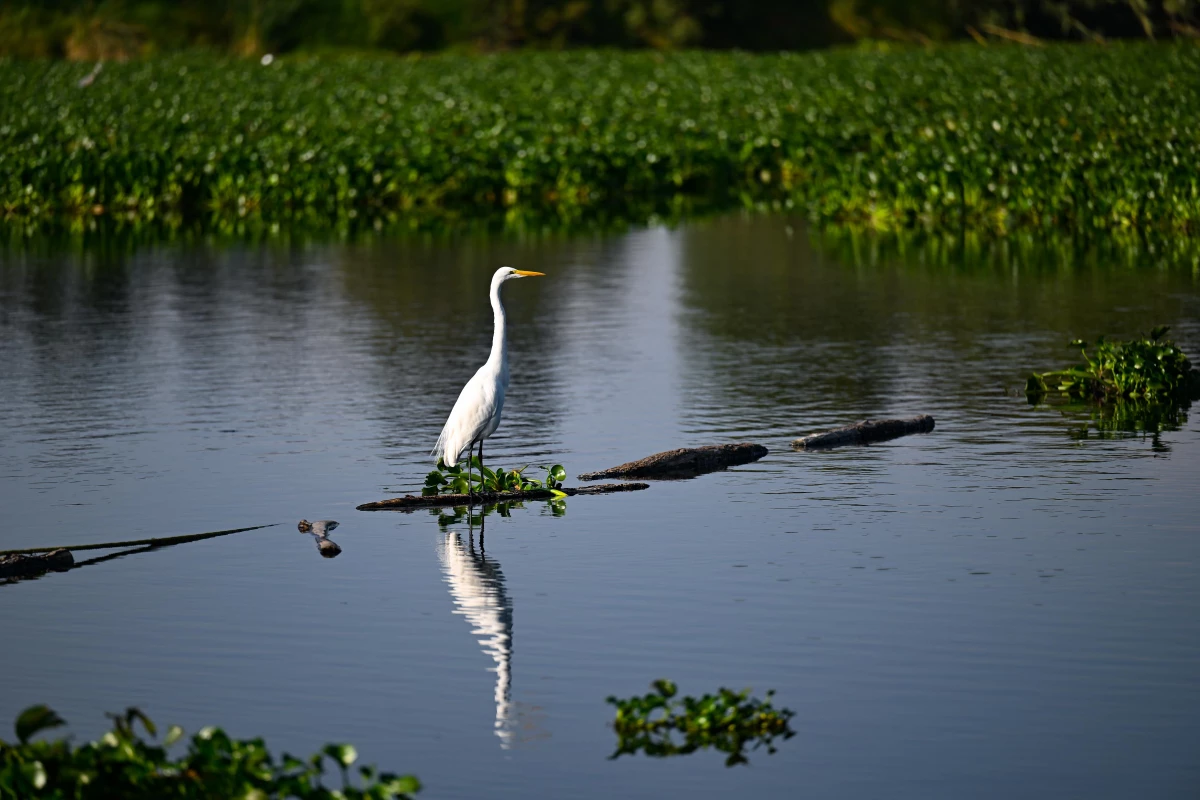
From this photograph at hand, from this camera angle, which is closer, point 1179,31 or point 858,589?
point 858,589

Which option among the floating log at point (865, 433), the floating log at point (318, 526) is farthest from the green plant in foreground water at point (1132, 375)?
the floating log at point (318, 526)

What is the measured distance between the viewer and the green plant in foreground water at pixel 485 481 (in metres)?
11.4

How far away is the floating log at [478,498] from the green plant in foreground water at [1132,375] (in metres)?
4.67

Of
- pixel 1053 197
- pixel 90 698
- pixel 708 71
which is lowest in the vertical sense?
pixel 90 698

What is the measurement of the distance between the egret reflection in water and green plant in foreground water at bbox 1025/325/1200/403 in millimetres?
6158

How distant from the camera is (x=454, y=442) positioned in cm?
1123

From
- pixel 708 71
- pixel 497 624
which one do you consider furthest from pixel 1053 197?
pixel 708 71

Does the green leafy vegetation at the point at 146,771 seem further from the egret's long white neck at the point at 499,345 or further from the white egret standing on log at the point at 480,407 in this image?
the egret's long white neck at the point at 499,345

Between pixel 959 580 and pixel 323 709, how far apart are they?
3.57 meters

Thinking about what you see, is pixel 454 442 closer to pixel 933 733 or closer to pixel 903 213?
pixel 933 733

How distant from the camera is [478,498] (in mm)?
11508

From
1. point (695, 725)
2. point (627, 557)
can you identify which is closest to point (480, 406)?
point (627, 557)

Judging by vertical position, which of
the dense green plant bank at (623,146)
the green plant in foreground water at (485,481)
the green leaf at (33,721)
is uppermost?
the dense green plant bank at (623,146)

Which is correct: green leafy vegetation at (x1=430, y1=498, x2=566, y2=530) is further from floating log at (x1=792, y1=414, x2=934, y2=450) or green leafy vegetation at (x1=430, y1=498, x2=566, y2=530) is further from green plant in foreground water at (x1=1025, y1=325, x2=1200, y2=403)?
green plant in foreground water at (x1=1025, y1=325, x2=1200, y2=403)
